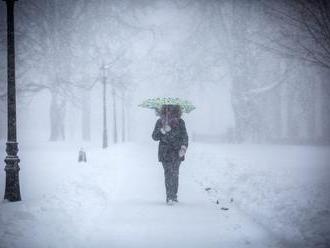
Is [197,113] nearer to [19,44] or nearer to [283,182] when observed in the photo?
[19,44]

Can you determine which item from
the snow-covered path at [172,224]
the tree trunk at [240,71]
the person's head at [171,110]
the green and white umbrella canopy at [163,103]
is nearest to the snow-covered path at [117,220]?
the snow-covered path at [172,224]

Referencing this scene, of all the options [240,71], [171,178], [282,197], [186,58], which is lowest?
[282,197]

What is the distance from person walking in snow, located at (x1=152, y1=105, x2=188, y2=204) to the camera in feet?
29.1

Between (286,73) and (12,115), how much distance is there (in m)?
25.2

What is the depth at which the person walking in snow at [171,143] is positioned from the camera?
8867 millimetres

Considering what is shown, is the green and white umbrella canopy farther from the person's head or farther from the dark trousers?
the dark trousers

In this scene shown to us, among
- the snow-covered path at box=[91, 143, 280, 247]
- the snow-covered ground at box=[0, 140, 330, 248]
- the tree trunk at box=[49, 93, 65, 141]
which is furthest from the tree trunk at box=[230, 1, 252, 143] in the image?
the snow-covered path at box=[91, 143, 280, 247]

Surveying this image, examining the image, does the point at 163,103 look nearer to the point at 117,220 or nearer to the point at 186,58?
the point at 117,220

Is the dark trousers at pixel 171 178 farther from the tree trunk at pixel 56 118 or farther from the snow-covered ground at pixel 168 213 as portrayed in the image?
the tree trunk at pixel 56 118

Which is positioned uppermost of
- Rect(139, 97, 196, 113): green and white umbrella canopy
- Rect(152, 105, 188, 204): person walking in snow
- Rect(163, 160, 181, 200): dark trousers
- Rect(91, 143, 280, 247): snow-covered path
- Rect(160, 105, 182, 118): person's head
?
Rect(139, 97, 196, 113): green and white umbrella canopy

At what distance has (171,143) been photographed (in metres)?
8.91

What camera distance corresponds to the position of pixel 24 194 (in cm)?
952

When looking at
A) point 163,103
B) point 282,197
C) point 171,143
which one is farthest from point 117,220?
point 282,197

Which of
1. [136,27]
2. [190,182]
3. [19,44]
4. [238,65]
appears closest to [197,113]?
[136,27]
